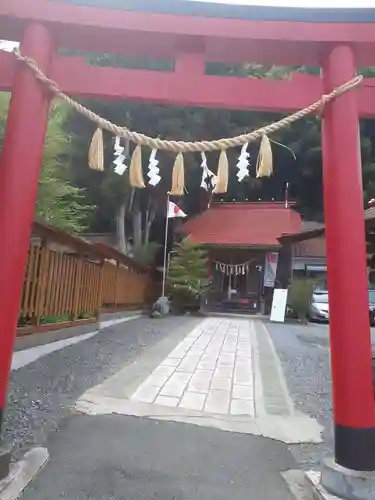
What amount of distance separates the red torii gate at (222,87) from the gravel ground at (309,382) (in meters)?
0.83

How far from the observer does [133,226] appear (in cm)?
2058

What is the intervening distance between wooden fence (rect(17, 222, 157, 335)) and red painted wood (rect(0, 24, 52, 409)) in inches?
136

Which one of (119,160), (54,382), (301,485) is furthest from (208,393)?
(119,160)

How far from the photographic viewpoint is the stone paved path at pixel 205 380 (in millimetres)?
4266

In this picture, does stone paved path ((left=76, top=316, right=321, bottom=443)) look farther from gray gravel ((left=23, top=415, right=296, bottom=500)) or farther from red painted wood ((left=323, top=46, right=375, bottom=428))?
red painted wood ((left=323, top=46, right=375, bottom=428))

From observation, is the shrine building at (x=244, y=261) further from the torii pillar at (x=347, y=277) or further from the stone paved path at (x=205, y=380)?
the torii pillar at (x=347, y=277)

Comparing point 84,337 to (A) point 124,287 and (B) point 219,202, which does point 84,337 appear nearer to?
(A) point 124,287

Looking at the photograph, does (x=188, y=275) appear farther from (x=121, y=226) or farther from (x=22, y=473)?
(x=22, y=473)

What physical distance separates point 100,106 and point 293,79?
16.1m

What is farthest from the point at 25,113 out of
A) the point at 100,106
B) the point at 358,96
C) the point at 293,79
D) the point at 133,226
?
the point at 133,226

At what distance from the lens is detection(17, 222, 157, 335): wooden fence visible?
607 centimetres

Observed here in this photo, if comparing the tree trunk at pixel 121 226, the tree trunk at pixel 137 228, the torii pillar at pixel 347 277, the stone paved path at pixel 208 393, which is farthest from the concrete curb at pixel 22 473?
the tree trunk at pixel 137 228

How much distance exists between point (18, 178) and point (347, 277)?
2.09 metres

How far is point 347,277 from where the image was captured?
97.3 inches
